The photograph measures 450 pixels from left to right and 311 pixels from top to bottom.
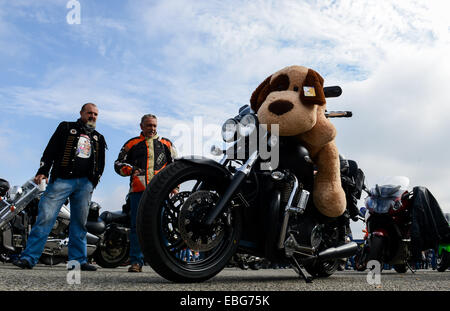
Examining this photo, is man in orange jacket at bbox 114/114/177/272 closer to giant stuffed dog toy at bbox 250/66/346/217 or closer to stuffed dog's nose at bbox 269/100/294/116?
giant stuffed dog toy at bbox 250/66/346/217

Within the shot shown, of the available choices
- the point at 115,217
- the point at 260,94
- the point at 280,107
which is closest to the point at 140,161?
the point at 260,94

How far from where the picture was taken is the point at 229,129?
3.27 m

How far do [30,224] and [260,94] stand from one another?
197 inches

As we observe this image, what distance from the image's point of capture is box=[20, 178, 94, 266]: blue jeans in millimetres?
4727

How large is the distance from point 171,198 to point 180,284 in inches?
21.3

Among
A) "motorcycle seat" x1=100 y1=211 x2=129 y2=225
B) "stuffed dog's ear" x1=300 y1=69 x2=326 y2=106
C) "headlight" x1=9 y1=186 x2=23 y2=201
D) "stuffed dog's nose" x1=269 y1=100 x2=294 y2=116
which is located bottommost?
"motorcycle seat" x1=100 y1=211 x2=129 y2=225

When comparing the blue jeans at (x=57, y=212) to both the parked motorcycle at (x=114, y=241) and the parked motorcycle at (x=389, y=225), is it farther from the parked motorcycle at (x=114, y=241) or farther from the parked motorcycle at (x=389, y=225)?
the parked motorcycle at (x=389, y=225)

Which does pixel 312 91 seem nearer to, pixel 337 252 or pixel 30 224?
pixel 337 252

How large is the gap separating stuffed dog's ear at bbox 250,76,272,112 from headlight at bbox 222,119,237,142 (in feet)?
1.98

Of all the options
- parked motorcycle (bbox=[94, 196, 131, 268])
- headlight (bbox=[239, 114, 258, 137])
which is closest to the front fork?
headlight (bbox=[239, 114, 258, 137])

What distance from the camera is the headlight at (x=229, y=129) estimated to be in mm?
3268
